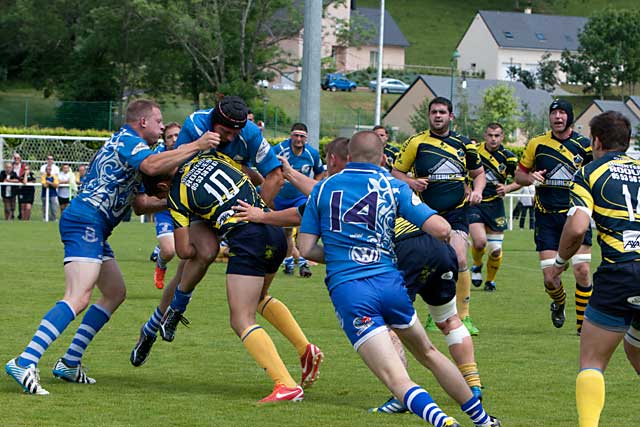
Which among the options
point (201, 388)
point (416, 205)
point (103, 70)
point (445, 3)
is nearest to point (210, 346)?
point (201, 388)

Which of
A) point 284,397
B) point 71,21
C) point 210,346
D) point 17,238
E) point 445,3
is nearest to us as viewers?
point 284,397

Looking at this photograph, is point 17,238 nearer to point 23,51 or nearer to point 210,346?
point 210,346

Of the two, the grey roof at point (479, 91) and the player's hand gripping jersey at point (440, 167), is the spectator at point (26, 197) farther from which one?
the grey roof at point (479, 91)

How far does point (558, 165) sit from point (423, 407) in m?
6.49

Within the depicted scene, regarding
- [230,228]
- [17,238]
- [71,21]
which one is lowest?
[17,238]

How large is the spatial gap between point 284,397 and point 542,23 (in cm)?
10756

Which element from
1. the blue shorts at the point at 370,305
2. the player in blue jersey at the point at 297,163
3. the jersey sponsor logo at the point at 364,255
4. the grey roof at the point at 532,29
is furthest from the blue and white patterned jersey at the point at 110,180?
the grey roof at the point at 532,29

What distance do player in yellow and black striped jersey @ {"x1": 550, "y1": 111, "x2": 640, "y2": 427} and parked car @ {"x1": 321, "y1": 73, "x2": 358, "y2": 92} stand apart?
6779 centimetres

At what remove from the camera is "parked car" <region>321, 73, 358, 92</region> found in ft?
244

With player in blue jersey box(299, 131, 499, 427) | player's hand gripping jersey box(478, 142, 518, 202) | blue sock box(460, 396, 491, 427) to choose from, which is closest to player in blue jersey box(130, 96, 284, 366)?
player in blue jersey box(299, 131, 499, 427)

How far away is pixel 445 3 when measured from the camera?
12512 centimetres

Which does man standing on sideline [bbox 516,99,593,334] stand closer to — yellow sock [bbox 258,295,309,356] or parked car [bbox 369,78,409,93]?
yellow sock [bbox 258,295,309,356]

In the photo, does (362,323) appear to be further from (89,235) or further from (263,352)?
(89,235)

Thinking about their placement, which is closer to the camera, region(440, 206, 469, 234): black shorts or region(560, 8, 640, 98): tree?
region(440, 206, 469, 234): black shorts
